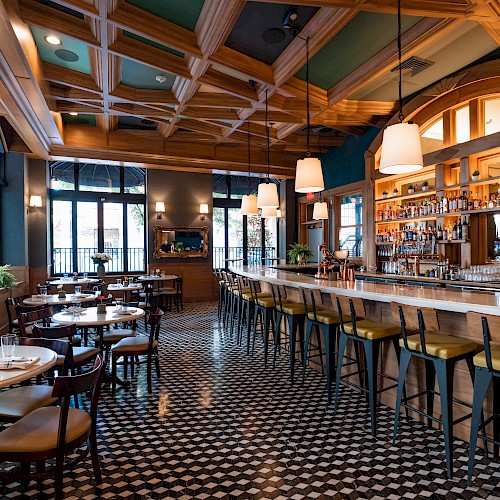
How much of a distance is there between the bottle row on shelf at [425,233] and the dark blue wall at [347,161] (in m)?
1.49

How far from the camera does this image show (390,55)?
5121mm

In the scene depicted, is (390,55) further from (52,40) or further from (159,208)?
(159,208)

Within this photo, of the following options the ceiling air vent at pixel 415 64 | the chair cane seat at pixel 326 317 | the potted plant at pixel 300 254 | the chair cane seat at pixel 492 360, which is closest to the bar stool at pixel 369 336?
the chair cane seat at pixel 326 317

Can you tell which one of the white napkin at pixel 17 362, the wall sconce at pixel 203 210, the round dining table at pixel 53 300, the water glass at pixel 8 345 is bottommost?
the round dining table at pixel 53 300

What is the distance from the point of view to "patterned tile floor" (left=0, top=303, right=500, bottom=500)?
8.61 feet

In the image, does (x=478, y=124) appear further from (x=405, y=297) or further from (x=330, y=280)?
(x=405, y=297)

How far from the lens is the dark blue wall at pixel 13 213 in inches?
353

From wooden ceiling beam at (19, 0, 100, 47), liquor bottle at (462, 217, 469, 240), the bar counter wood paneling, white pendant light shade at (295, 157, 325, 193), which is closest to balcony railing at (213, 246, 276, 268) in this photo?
liquor bottle at (462, 217, 469, 240)

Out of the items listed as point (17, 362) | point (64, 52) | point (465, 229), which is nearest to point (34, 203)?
point (64, 52)

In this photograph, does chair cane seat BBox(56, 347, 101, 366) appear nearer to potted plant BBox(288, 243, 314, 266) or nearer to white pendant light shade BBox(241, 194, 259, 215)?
white pendant light shade BBox(241, 194, 259, 215)

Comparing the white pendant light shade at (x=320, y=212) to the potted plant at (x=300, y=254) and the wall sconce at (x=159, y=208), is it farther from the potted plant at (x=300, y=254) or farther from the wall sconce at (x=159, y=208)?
the wall sconce at (x=159, y=208)

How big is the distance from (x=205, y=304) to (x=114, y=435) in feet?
25.6

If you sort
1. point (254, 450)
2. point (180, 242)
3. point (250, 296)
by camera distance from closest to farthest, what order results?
point (254, 450) → point (250, 296) → point (180, 242)

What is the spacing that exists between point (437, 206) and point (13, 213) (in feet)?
28.1
